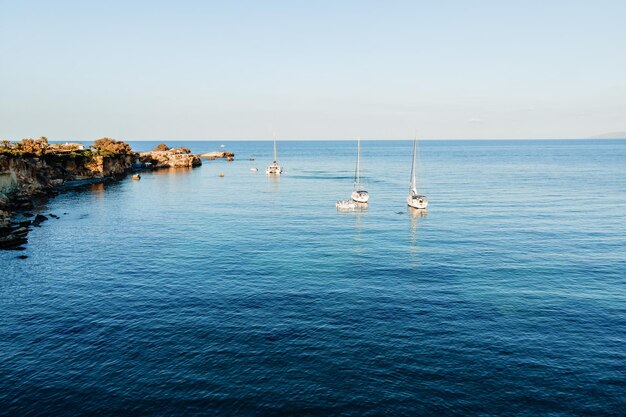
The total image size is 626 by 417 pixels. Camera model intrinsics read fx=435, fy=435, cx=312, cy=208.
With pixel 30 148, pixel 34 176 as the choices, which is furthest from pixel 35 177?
pixel 30 148

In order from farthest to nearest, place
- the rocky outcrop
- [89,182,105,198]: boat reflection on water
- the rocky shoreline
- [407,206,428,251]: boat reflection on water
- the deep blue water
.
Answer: [89,182,105,198]: boat reflection on water → the rocky shoreline → the rocky outcrop → [407,206,428,251]: boat reflection on water → the deep blue water

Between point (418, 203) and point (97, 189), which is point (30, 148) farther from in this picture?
point (418, 203)

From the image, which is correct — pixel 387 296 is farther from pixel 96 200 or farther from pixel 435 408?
pixel 96 200

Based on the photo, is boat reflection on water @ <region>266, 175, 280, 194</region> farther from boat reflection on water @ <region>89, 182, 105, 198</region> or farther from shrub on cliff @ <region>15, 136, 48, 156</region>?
shrub on cliff @ <region>15, 136, 48, 156</region>

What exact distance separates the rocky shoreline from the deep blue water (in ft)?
18.8

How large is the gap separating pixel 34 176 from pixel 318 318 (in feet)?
424

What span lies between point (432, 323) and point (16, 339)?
133 ft

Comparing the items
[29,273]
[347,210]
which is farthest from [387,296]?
[347,210]

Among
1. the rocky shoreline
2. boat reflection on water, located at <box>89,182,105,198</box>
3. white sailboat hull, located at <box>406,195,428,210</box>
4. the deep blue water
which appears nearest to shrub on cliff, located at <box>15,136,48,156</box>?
the rocky shoreline

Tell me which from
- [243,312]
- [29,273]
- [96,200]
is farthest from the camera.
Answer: [96,200]

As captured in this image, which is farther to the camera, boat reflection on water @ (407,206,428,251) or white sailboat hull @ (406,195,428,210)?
white sailboat hull @ (406,195,428,210)

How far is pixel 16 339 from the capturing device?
41406mm

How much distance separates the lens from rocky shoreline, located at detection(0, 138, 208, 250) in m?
87.2

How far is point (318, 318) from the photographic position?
4588cm
